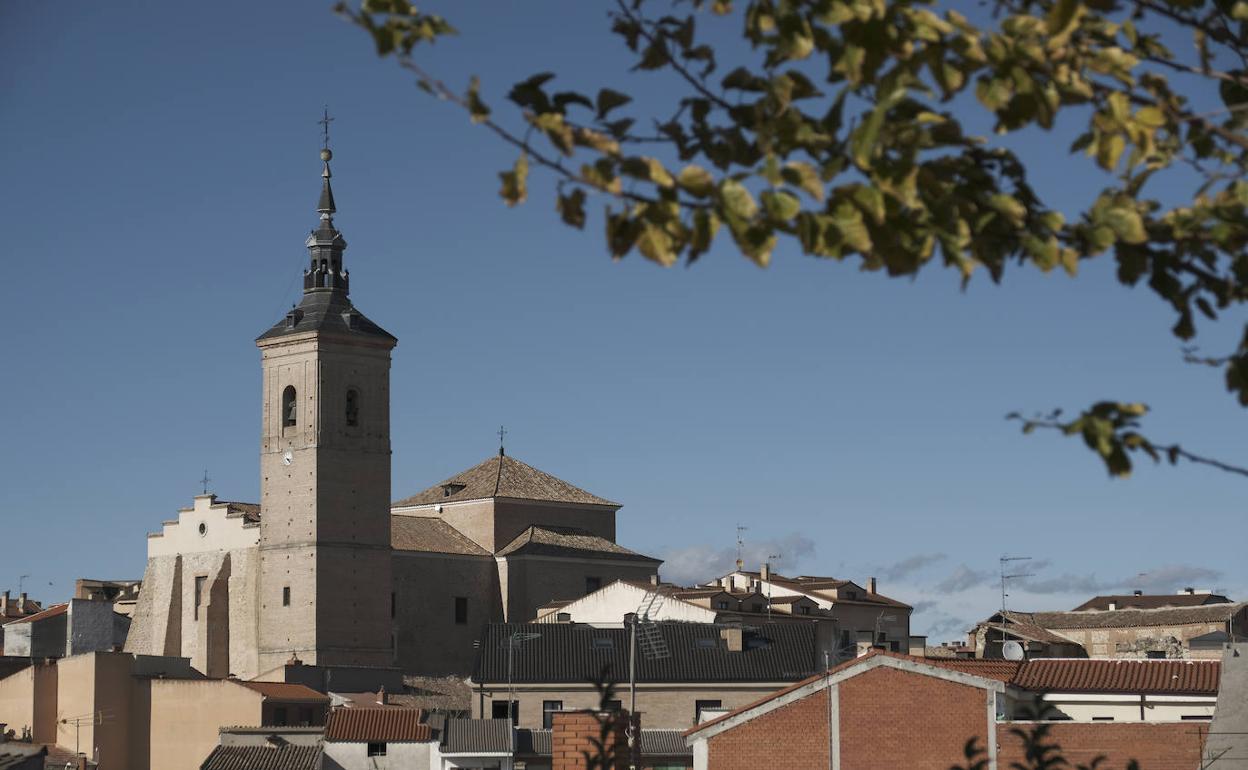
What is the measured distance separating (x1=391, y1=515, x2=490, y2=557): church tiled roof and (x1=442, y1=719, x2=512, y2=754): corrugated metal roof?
21.5 metres

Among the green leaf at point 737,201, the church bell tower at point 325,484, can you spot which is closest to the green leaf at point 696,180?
the green leaf at point 737,201

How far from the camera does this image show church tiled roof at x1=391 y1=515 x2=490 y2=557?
216 ft

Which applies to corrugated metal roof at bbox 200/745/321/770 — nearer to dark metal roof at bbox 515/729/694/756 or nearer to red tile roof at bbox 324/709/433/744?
red tile roof at bbox 324/709/433/744

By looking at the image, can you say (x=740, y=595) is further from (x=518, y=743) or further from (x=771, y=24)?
(x=771, y=24)

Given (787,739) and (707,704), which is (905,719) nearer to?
(787,739)

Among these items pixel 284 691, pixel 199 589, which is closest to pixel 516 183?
pixel 284 691

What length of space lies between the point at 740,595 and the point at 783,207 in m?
58.2

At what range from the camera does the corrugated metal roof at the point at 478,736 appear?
4234 cm

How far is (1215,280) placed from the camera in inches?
195

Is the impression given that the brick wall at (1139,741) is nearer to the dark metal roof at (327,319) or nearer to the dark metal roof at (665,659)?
the dark metal roof at (665,659)

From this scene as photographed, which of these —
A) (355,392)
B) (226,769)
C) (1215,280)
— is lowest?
(226,769)

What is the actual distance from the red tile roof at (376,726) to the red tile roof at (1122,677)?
14.7 metres

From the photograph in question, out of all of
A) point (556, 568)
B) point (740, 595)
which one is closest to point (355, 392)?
point (556, 568)

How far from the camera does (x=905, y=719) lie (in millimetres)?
29109
